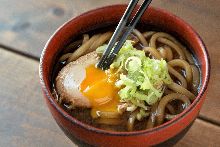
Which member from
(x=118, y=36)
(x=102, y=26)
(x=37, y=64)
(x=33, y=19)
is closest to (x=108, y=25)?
(x=102, y=26)

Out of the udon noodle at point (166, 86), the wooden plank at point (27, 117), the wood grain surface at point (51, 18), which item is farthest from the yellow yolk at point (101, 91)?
the wood grain surface at point (51, 18)

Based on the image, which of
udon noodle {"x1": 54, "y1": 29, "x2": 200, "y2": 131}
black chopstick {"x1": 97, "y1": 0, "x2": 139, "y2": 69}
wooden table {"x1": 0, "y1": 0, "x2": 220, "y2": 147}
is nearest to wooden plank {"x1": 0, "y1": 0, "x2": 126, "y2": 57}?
wooden table {"x1": 0, "y1": 0, "x2": 220, "y2": 147}

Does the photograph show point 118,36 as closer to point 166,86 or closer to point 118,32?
point 118,32

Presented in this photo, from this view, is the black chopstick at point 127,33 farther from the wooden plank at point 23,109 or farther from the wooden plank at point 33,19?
the wooden plank at point 33,19

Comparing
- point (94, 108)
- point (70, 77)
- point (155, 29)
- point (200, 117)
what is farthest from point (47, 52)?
point (200, 117)

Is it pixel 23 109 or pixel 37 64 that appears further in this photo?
pixel 37 64

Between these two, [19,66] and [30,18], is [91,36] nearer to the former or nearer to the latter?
[19,66]
